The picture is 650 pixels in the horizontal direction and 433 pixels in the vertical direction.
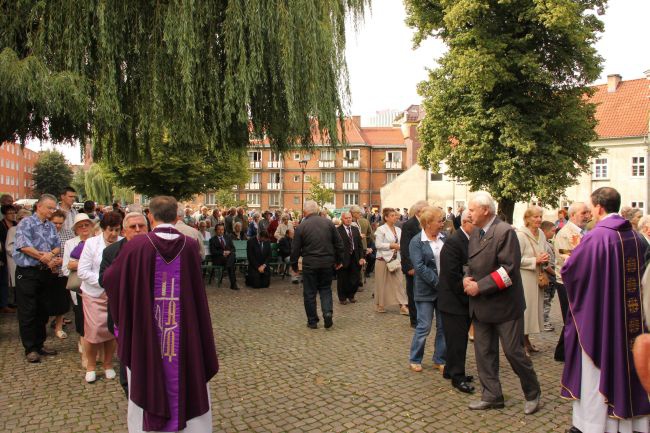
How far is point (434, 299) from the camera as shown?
6.16 metres

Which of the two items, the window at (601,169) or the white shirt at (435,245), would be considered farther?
the window at (601,169)

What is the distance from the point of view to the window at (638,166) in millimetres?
38838

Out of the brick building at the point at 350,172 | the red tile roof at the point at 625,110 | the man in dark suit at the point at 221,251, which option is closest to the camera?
the man in dark suit at the point at 221,251

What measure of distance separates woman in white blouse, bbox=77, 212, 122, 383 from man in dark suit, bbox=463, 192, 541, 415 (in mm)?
3821

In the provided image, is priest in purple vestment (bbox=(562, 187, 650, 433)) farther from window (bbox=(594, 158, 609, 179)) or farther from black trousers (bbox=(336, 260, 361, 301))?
window (bbox=(594, 158, 609, 179))

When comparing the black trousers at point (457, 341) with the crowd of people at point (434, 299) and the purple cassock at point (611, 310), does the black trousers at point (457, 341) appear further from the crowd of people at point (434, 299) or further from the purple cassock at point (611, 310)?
the purple cassock at point (611, 310)

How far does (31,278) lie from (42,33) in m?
3.31

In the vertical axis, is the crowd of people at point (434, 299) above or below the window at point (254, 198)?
below

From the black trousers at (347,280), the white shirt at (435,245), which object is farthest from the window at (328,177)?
the white shirt at (435,245)

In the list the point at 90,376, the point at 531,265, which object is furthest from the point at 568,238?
the point at 90,376

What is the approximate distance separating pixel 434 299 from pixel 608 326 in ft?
7.41

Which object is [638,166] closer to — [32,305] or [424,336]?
[424,336]

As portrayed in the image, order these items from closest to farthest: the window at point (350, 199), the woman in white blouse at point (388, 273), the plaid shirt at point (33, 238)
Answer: the plaid shirt at point (33, 238), the woman in white blouse at point (388, 273), the window at point (350, 199)

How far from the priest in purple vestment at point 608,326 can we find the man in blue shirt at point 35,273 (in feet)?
20.2
